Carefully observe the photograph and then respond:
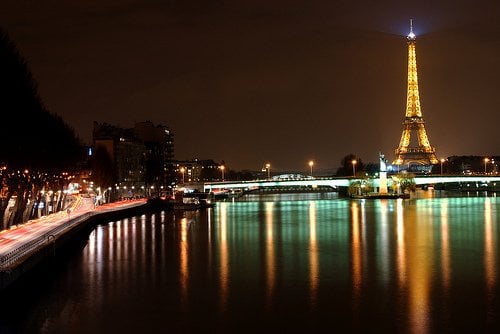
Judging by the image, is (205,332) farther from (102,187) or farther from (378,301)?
(102,187)

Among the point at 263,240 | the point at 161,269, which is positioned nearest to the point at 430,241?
the point at 263,240

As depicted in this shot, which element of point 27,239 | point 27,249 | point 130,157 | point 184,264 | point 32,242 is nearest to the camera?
point 27,249

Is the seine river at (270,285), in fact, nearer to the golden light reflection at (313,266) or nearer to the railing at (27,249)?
the golden light reflection at (313,266)

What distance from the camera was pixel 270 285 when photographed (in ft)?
58.4

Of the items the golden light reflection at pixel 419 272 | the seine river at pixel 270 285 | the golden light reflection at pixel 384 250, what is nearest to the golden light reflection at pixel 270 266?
the seine river at pixel 270 285

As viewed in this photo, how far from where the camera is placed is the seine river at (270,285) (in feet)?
46.3

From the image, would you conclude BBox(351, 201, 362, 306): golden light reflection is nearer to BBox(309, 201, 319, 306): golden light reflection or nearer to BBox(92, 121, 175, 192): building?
BBox(309, 201, 319, 306): golden light reflection

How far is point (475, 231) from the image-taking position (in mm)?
30828

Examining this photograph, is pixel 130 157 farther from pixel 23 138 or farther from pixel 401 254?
A: pixel 401 254

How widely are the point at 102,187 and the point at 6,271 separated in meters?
39.6

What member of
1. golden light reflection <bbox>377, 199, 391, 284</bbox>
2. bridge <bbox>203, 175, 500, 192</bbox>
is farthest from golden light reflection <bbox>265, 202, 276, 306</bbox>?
bridge <bbox>203, 175, 500, 192</bbox>

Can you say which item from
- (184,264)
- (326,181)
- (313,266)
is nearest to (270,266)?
(313,266)

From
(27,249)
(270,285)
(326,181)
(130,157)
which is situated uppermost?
(130,157)

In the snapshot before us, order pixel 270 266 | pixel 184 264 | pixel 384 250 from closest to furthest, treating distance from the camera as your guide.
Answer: pixel 270 266, pixel 184 264, pixel 384 250
